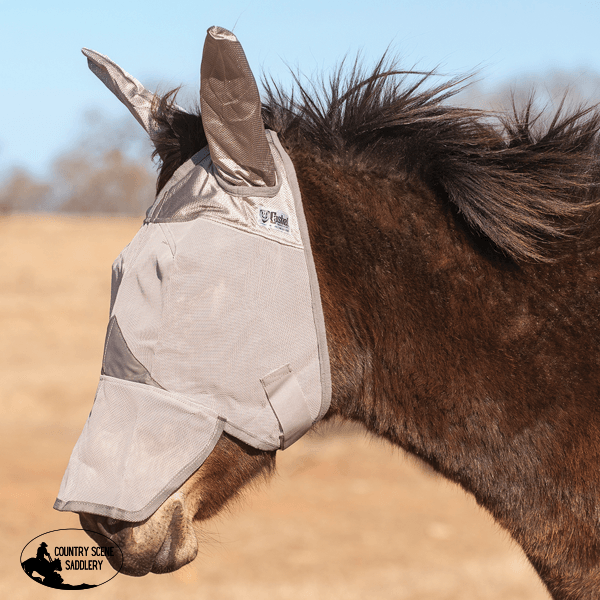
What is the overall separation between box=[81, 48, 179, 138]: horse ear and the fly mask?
1.45ft

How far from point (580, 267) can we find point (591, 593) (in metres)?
0.94

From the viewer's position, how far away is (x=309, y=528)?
6.16 m

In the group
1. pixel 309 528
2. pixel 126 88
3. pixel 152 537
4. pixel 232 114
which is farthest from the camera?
A: pixel 309 528

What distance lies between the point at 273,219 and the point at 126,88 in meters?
0.78

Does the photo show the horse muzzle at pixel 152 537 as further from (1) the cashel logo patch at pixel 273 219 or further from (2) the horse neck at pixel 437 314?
(1) the cashel logo patch at pixel 273 219

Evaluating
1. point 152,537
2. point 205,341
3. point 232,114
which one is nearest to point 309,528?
point 152,537

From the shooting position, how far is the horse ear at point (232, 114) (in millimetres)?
1657

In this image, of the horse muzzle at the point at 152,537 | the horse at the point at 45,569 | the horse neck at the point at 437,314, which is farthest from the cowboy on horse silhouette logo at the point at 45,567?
the horse neck at the point at 437,314

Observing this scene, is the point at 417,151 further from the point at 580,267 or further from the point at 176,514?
the point at 176,514

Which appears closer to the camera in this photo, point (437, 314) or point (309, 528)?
point (437, 314)

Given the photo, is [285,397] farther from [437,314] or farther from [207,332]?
[437,314]

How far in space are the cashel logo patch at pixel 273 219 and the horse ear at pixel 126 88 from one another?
587 mm

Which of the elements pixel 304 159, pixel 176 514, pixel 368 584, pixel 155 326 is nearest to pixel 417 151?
pixel 304 159

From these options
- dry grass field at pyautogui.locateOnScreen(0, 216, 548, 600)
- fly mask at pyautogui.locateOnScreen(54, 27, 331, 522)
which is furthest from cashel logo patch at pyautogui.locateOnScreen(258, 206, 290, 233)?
dry grass field at pyautogui.locateOnScreen(0, 216, 548, 600)
